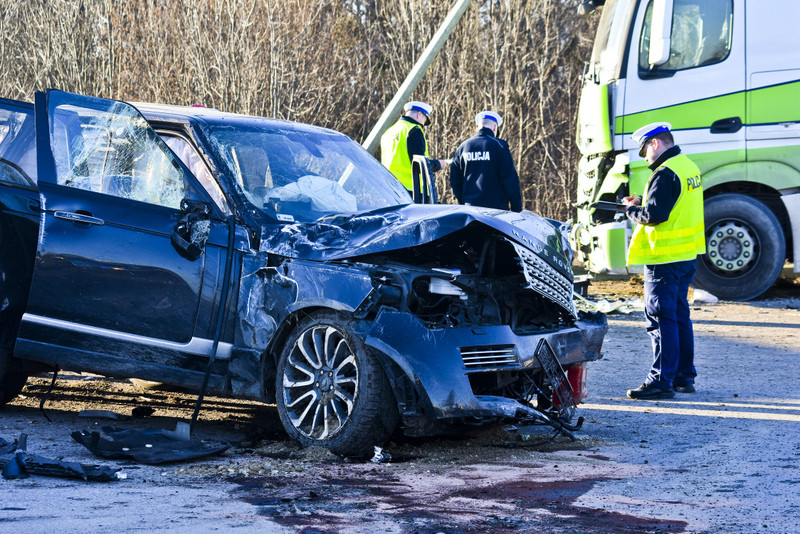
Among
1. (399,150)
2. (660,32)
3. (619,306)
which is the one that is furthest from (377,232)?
(660,32)

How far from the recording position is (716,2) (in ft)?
39.9

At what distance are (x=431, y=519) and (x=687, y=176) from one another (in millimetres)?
4354

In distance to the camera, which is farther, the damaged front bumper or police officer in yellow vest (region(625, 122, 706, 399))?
police officer in yellow vest (region(625, 122, 706, 399))

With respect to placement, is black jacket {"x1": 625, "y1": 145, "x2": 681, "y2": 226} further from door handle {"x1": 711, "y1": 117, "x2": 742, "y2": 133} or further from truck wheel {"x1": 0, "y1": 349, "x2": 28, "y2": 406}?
door handle {"x1": 711, "y1": 117, "x2": 742, "y2": 133}

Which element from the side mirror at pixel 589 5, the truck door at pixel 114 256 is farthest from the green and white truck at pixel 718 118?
the truck door at pixel 114 256

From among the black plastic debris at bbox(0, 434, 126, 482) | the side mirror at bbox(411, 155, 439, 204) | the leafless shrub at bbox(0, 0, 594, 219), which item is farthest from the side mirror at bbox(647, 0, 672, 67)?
the black plastic debris at bbox(0, 434, 126, 482)

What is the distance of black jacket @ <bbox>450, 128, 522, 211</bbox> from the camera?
11.4 meters

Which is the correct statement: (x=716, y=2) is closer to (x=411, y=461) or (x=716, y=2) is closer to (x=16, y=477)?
A: (x=411, y=461)

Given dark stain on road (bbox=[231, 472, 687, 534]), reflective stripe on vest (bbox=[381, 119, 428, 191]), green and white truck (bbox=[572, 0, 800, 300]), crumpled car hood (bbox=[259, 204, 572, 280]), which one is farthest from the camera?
green and white truck (bbox=[572, 0, 800, 300])

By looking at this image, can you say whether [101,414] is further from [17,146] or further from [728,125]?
[728,125]

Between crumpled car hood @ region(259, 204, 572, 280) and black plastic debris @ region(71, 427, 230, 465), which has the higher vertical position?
crumpled car hood @ region(259, 204, 572, 280)

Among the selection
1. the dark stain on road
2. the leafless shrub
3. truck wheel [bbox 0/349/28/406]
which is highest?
the leafless shrub

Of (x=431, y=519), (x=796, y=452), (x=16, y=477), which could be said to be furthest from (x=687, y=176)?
(x=16, y=477)

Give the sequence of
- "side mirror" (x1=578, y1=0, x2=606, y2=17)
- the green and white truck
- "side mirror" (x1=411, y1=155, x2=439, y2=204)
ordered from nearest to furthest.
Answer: "side mirror" (x1=411, y1=155, x2=439, y2=204) → the green and white truck → "side mirror" (x1=578, y1=0, x2=606, y2=17)
